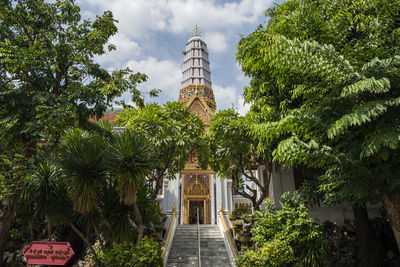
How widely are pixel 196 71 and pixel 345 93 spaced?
21567 millimetres

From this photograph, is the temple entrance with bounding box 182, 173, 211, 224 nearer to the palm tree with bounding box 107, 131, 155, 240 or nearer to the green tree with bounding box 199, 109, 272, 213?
the green tree with bounding box 199, 109, 272, 213

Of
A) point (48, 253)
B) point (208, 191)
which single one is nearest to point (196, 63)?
point (208, 191)

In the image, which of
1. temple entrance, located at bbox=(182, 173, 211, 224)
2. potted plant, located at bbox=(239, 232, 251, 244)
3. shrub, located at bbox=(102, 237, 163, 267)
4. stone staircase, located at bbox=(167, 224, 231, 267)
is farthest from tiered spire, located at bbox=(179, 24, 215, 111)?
shrub, located at bbox=(102, 237, 163, 267)

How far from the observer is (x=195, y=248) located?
34.8 ft

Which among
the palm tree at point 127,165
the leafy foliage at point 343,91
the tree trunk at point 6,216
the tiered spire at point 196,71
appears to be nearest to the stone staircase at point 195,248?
the palm tree at point 127,165

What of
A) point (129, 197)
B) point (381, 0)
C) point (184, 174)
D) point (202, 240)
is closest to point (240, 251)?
point (202, 240)

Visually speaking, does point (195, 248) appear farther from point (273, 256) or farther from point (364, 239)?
point (364, 239)

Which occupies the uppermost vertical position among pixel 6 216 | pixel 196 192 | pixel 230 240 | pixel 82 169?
pixel 196 192

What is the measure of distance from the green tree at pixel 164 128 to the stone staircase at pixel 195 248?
270 centimetres

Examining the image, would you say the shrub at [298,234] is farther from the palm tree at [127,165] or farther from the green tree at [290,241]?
the palm tree at [127,165]

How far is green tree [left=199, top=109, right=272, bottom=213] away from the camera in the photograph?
8913mm

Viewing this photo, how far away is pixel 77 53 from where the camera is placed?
29.8ft

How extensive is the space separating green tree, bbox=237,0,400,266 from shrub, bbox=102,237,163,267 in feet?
12.9

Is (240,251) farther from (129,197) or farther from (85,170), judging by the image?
(85,170)
